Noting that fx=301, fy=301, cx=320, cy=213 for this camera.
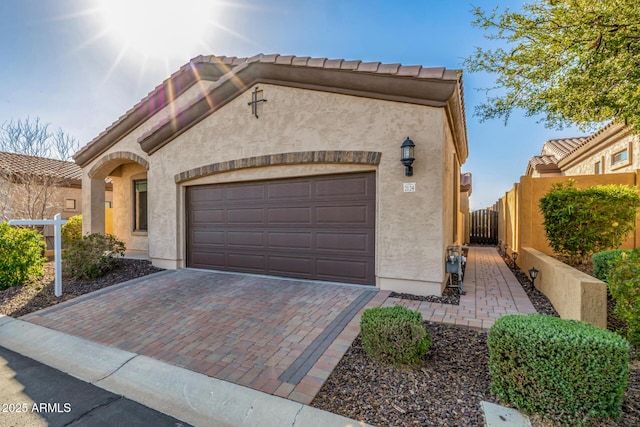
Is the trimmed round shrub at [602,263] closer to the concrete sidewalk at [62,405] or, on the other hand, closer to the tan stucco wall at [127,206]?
the concrete sidewalk at [62,405]

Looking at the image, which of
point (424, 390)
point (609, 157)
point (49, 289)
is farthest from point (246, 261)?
point (609, 157)

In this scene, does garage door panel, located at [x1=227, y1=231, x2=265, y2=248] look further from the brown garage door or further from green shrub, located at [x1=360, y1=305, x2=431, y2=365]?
green shrub, located at [x1=360, y1=305, x2=431, y2=365]

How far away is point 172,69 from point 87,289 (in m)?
7.12

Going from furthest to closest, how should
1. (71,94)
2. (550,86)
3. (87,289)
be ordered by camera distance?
1. (71,94)
2. (87,289)
3. (550,86)

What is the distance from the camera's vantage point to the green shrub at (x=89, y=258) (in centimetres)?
783

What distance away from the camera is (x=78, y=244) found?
8.09m

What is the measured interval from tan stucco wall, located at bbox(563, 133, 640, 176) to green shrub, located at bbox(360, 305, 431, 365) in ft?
34.4

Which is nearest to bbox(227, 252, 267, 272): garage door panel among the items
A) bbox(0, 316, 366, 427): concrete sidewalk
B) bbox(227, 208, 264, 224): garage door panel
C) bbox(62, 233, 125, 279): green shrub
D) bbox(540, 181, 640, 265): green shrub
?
bbox(227, 208, 264, 224): garage door panel

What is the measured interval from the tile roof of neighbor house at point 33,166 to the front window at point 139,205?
17.9 ft

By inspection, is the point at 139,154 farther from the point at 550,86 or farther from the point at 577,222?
the point at 577,222

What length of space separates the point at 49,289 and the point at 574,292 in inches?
402

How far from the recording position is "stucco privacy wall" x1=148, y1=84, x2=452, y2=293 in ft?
18.3

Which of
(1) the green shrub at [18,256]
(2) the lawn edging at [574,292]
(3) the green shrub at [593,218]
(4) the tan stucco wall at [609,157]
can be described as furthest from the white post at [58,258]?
(4) the tan stucco wall at [609,157]

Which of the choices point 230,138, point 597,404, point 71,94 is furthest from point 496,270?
point 71,94
